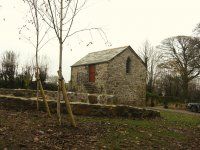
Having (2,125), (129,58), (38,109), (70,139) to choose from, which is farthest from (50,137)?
(129,58)

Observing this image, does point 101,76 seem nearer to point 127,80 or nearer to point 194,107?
point 127,80

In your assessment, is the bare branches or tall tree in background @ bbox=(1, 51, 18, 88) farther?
the bare branches

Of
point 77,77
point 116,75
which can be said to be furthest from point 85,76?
point 116,75

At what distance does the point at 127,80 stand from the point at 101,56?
377cm

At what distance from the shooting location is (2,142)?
735 centimetres

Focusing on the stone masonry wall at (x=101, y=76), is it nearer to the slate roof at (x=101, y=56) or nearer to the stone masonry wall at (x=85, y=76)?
the stone masonry wall at (x=85, y=76)

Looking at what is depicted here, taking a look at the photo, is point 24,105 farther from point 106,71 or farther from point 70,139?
point 106,71

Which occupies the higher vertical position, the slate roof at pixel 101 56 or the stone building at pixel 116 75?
the slate roof at pixel 101 56

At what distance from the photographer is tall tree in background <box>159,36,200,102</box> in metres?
A: 42.4

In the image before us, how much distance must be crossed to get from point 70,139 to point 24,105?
5.90 m

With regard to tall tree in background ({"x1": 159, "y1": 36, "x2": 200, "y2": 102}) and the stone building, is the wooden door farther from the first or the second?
tall tree in background ({"x1": 159, "y1": 36, "x2": 200, "y2": 102})

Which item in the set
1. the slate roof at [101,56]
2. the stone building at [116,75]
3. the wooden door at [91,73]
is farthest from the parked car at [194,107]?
the wooden door at [91,73]

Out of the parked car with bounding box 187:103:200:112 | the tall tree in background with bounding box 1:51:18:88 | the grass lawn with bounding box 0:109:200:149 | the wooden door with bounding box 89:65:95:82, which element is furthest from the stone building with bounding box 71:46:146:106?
the grass lawn with bounding box 0:109:200:149

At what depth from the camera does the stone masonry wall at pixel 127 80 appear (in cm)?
2950
